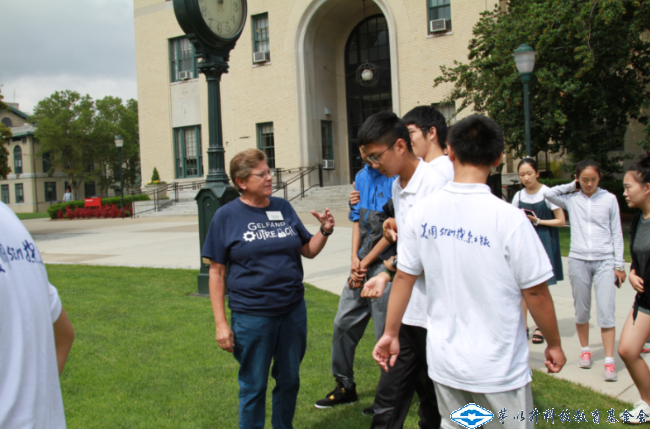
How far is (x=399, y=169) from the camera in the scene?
294cm

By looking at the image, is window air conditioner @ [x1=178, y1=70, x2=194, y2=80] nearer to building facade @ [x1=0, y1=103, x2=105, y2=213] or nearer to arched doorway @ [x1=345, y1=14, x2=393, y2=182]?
arched doorway @ [x1=345, y1=14, x2=393, y2=182]

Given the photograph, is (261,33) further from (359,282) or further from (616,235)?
(359,282)

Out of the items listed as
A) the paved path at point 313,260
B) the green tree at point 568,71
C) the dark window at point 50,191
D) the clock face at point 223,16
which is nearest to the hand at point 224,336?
the paved path at point 313,260

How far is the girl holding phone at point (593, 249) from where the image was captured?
15.0 feet

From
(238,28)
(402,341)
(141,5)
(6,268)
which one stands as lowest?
(402,341)

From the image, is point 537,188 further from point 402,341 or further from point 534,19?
point 534,19

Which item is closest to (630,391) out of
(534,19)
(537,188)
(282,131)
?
(537,188)

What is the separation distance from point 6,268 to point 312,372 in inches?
139

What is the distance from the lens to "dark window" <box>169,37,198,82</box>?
102 ft

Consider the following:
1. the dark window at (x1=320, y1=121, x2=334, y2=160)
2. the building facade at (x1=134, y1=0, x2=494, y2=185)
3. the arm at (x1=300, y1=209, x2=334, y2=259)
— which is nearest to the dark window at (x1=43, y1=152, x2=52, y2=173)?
the building facade at (x1=134, y1=0, x2=494, y2=185)

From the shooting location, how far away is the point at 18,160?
5900cm

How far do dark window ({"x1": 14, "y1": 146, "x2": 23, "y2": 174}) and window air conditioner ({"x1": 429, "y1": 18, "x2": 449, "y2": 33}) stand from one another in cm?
5181

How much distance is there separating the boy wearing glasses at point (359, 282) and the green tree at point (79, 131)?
5337 centimetres

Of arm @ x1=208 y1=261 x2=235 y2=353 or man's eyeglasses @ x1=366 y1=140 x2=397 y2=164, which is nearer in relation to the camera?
man's eyeglasses @ x1=366 y1=140 x2=397 y2=164
